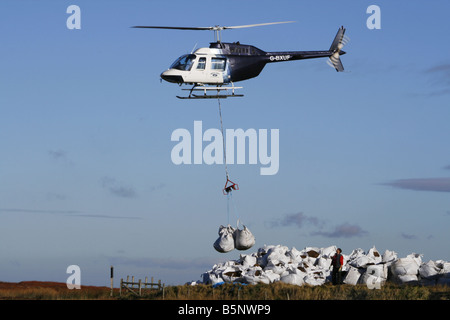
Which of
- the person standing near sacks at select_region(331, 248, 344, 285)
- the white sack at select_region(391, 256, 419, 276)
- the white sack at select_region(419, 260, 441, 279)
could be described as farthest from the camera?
the white sack at select_region(419, 260, 441, 279)

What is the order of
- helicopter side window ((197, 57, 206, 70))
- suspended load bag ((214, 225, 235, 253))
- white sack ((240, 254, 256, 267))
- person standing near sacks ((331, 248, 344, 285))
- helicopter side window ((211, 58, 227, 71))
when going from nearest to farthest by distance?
person standing near sacks ((331, 248, 344, 285)), suspended load bag ((214, 225, 235, 253)), helicopter side window ((197, 57, 206, 70)), helicopter side window ((211, 58, 227, 71)), white sack ((240, 254, 256, 267))

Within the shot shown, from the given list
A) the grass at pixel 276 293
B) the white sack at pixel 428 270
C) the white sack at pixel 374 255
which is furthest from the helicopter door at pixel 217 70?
the white sack at pixel 428 270

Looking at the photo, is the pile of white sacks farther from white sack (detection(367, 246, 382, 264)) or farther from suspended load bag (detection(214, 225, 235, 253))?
suspended load bag (detection(214, 225, 235, 253))

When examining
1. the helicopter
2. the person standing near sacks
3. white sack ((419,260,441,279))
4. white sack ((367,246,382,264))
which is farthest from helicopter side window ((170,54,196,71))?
white sack ((419,260,441,279))

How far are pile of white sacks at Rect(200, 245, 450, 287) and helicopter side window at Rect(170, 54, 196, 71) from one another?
29.5 feet

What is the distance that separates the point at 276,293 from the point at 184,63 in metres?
10.4

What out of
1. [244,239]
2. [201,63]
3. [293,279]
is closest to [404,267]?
[293,279]

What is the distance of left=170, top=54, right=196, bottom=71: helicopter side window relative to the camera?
98.8 ft

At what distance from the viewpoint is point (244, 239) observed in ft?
90.9

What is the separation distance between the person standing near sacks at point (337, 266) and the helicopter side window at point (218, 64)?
Answer: 932cm

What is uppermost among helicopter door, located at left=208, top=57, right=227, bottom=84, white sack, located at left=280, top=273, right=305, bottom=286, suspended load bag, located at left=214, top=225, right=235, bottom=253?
helicopter door, located at left=208, top=57, right=227, bottom=84

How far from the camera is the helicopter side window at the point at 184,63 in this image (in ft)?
98.8

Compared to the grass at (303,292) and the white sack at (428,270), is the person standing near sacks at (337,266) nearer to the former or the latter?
the grass at (303,292)
